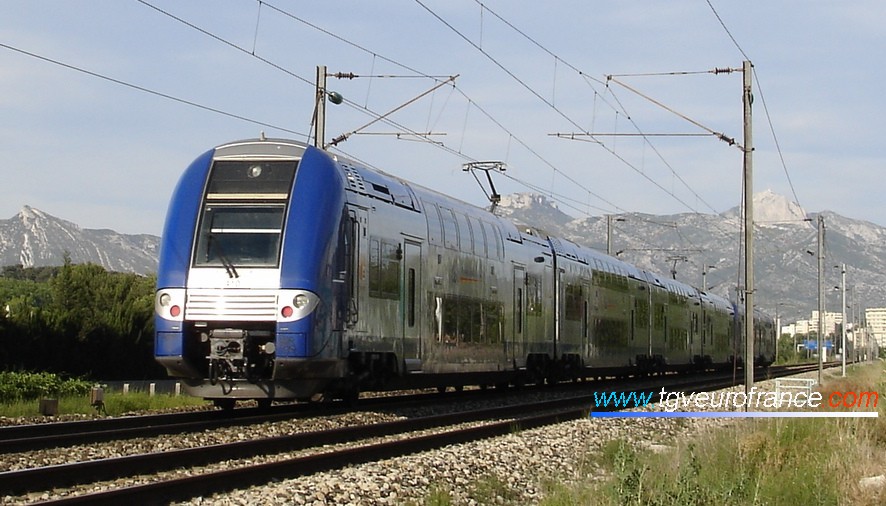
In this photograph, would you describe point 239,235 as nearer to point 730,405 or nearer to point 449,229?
point 449,229

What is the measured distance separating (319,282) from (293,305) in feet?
1.63

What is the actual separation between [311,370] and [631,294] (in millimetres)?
24024

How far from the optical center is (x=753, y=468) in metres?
14.1

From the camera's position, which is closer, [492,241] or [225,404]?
[225,404]

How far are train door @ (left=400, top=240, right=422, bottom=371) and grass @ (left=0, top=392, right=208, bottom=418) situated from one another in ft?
13.7

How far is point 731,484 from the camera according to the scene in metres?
11.4

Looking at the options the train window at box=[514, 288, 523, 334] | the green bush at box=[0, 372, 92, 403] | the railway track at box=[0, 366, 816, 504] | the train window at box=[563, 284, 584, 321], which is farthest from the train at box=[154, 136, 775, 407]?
the green bush at box=[0, 372, 92, 403]

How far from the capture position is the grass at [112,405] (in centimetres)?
1925

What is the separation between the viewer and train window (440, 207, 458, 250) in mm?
22328

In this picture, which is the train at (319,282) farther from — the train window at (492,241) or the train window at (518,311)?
the train window at (518,311)

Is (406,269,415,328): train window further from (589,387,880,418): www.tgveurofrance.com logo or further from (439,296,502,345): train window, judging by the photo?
(589,387,880,418): www.tgveurofrance.com logo

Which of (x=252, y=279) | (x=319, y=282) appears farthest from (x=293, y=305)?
(x=252, y=279)

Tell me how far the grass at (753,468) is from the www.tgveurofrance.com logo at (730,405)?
4.43ft

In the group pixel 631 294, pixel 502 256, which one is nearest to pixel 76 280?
pixel 631 294
